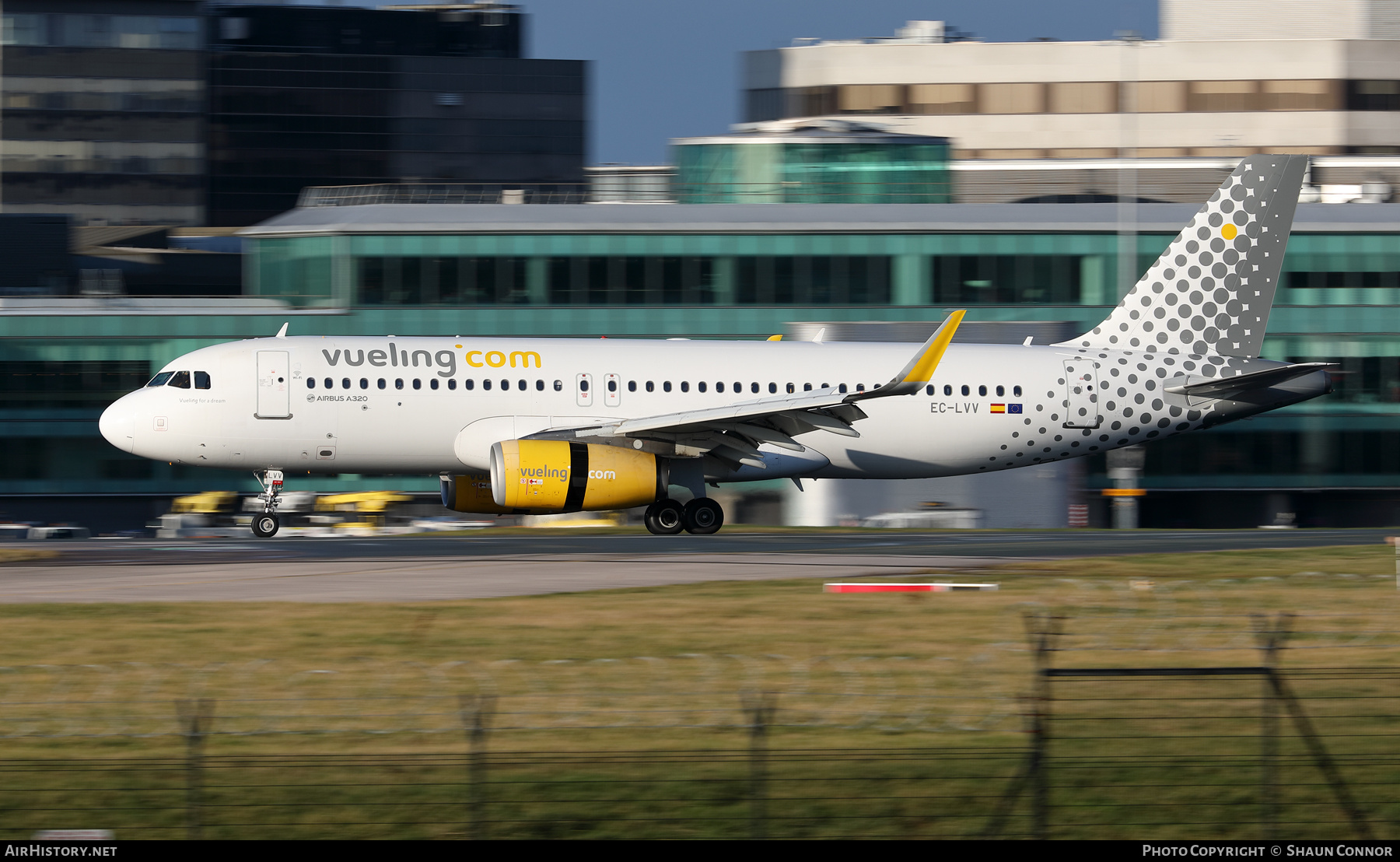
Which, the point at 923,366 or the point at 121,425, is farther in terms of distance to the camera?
the point at 121,425

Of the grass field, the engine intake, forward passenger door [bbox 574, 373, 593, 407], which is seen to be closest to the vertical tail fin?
forward passenger door [bbox 574, 373, 593, 407]

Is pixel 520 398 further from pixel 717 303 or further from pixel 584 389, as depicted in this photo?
pixel 717 303

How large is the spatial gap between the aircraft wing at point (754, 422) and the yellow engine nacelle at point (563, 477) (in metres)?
0.71

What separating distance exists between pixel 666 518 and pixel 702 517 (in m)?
0.72

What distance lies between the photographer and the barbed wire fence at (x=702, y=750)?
11.0 meters

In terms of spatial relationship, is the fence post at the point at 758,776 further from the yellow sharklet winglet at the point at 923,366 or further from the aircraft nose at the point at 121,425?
the aircraft nose at the point at 121,425

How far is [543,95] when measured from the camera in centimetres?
13488

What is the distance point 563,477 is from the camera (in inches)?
1152

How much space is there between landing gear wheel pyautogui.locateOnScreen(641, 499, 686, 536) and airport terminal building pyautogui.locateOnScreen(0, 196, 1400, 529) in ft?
76.0

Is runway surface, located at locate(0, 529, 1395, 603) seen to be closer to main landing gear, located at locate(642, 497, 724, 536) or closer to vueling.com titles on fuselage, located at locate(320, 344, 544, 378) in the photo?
main landing gear, located at locate(642, 497, 724, 536)

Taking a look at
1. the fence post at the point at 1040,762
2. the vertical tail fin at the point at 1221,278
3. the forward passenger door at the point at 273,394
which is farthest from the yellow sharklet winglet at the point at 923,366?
the fence post at the point at 1040,762

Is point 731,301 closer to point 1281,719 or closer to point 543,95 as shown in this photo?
point 1281,719

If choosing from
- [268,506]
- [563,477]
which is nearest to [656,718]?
[563,477]
